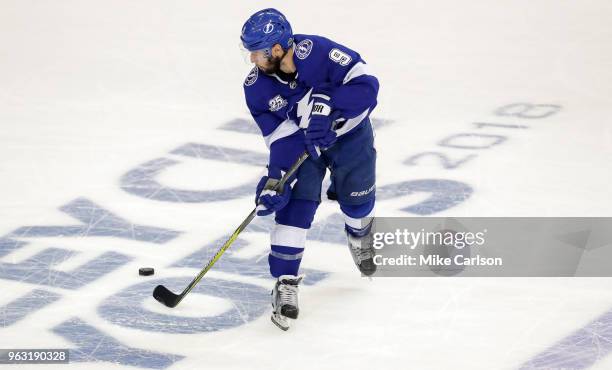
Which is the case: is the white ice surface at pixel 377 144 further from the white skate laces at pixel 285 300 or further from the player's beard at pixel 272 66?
the player's beard at pixel 272 66

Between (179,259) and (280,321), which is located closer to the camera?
(280,321)

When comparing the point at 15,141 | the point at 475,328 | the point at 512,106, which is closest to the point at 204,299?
the point at 475,328

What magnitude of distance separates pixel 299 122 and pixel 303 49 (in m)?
0.30

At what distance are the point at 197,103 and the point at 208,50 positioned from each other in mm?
835

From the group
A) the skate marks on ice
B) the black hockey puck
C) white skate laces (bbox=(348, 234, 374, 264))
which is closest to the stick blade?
the skate marks on ice

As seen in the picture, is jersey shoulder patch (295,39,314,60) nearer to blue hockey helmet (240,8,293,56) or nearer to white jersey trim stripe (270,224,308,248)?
blue hockey helmet (240,8,293,56)

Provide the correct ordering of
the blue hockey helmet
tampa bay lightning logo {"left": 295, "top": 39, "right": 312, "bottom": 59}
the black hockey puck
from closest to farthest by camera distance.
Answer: the blue hockey helmet → tampa bay lightning logo {"left": 295, "top": 39, "right": 312, "bottom": 59} → the black hockey puck

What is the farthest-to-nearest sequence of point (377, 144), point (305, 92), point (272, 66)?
point (377, 144), point (305, 92), point (272, 66)

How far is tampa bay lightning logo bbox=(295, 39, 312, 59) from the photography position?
4621 millimetres

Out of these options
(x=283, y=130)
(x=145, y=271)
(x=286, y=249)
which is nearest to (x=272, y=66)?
(x=283, y=130)

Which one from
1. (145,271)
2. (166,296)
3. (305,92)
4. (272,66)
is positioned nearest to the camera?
(272,66)

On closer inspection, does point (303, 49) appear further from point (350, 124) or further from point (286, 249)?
point (286, 249)

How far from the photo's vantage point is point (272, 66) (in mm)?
4629

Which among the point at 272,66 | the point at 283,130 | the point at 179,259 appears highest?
the point at 272,66
